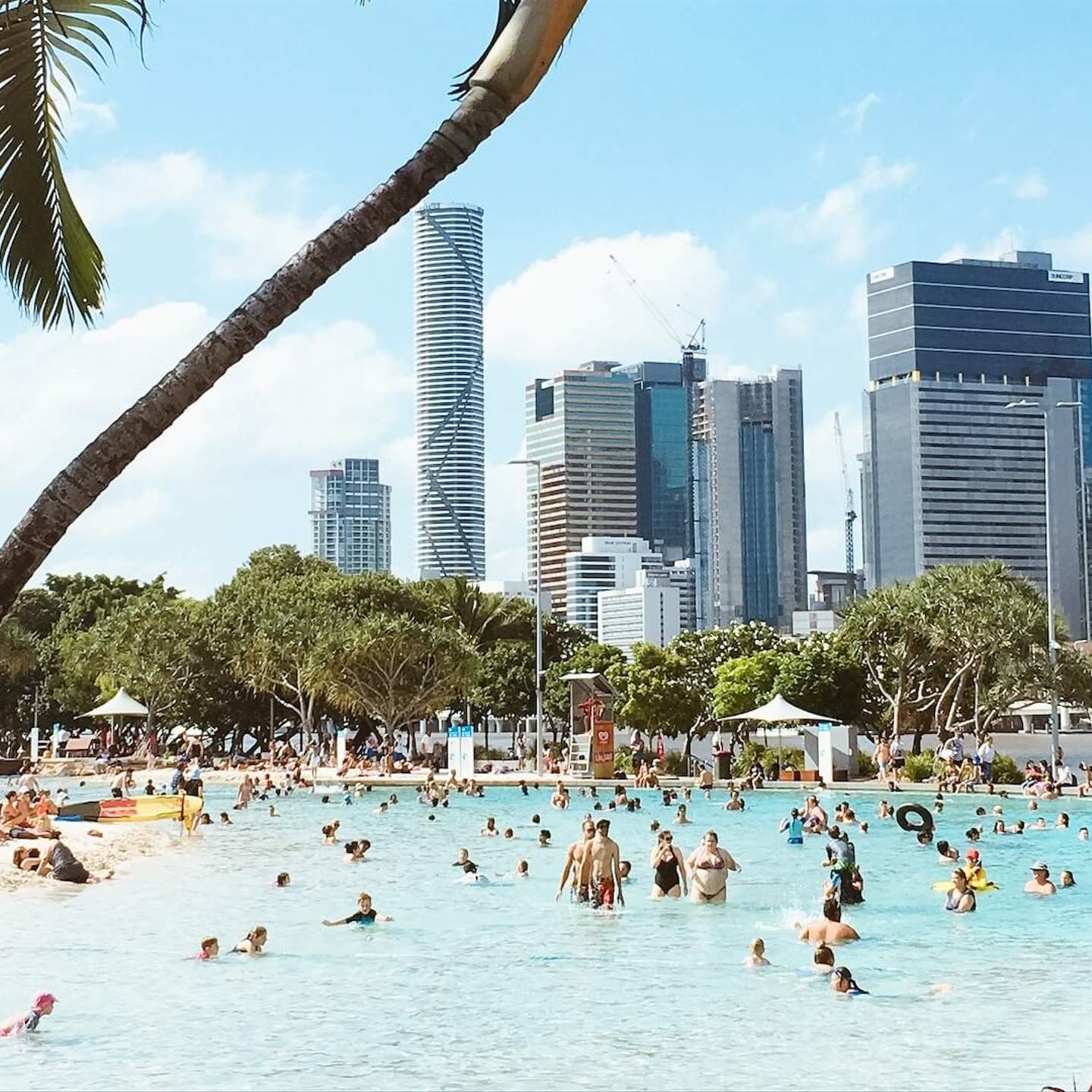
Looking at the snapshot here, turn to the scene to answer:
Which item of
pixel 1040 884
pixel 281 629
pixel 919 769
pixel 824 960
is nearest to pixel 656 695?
pixel 919 769

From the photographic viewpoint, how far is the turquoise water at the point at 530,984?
13414 mm

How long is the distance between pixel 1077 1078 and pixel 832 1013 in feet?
10.5

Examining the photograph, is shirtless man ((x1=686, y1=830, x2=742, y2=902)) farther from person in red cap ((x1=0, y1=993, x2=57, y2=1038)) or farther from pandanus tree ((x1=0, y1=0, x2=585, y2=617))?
pandanus tree ((x1=0, y1=0, x2=585, y2=617))

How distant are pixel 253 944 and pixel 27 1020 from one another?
4.61 m

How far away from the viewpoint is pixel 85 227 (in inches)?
275

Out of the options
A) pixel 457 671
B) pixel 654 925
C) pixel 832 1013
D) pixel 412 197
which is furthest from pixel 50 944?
pixel 457 671

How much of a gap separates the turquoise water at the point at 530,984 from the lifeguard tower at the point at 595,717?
17.8m

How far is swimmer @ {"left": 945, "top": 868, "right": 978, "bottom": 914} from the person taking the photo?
22297 millimetres

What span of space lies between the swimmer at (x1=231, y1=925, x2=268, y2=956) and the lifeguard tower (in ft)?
91.8

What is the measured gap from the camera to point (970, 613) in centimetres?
4959

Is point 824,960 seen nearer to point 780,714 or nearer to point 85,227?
point 85,227

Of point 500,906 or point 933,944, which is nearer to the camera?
point 933,944

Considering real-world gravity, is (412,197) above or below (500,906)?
above

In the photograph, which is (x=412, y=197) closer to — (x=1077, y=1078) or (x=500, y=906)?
(x=1077, y=1078)
